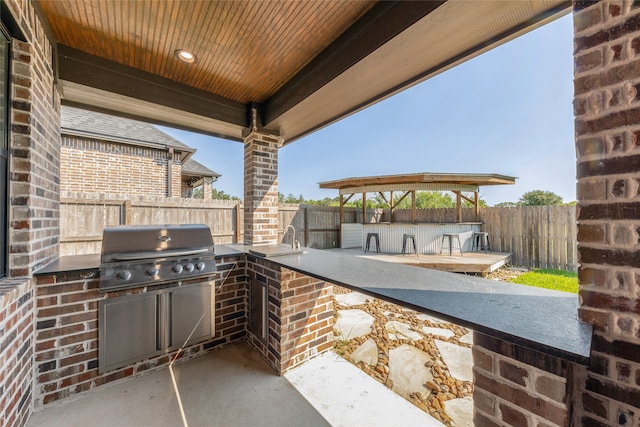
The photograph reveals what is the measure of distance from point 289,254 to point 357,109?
6.25ft

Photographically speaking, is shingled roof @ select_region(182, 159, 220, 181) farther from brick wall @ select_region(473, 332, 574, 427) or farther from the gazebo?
brick wall @ select_region(473, 332, 574, 427)

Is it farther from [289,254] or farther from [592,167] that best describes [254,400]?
[592,167]

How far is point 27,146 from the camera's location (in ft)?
Answer: 6.09

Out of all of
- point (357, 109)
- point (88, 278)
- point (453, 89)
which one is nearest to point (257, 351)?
point (88, 278)

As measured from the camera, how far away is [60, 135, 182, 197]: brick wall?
258 inches

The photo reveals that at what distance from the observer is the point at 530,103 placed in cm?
1330

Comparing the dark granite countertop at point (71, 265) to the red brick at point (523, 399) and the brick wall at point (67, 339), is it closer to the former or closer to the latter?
the brick wall at point (67, 339)

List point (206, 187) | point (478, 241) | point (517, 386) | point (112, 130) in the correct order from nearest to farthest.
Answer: point (517, 386)
point (112, 130)
point (478, 241)
point (206, 187)

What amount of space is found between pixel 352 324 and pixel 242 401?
1845 mm

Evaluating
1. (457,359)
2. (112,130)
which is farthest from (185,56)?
(112,130)

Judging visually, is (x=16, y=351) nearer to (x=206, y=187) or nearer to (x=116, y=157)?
(x=116, y=157)

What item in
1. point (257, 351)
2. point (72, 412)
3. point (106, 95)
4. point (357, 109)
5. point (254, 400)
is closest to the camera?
point (72, 412)

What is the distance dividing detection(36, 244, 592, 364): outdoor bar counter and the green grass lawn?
4.28m

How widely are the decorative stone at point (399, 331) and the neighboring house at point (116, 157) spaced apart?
24.1 feet
